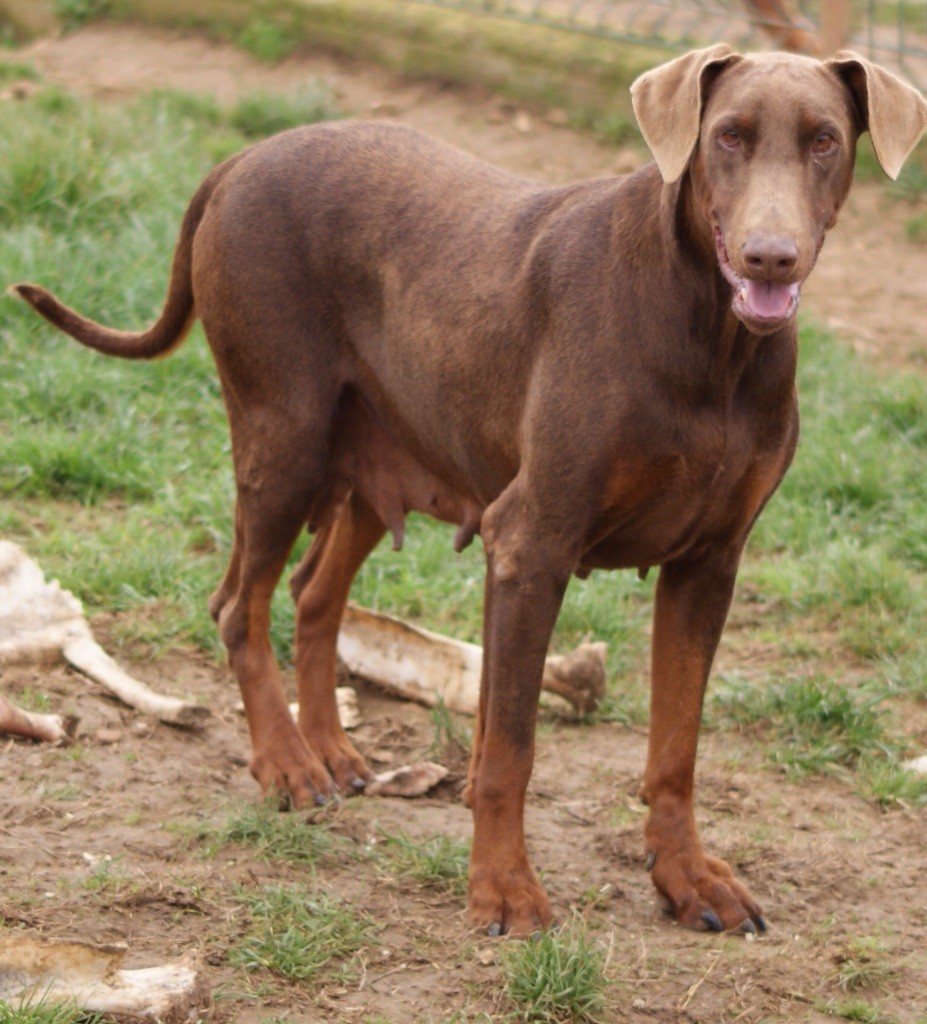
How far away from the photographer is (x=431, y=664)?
16.7 feet

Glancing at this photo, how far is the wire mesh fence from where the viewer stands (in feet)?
28.7

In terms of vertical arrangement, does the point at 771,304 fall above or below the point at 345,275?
above

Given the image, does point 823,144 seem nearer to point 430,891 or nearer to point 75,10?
point 430,891

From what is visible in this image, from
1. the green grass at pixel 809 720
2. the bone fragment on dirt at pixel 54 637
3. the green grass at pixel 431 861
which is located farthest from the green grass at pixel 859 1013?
the bone fragment on dirt at pixel 54 637

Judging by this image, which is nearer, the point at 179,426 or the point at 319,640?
the point at 319,640

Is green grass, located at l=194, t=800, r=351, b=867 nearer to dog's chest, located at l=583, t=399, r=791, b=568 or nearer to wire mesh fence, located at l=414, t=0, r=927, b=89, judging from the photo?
dog's chest, located at l=583, t=399, r=791, b=568

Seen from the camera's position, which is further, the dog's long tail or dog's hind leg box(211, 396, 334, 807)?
the dog's long tail

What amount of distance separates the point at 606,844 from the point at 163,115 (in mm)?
5277

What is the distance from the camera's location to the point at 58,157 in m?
7.28

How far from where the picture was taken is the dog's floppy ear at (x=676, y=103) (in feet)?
11.3

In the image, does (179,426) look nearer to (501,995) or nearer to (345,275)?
(345,275)

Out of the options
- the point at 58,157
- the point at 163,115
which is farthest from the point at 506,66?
the point at 58,157

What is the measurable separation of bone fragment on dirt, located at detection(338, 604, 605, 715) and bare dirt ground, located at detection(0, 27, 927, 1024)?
90 millimetres

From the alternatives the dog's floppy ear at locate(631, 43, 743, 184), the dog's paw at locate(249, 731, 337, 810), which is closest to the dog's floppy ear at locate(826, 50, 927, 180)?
the dog's floppy ear at locate(631, 43, 743, 184)
